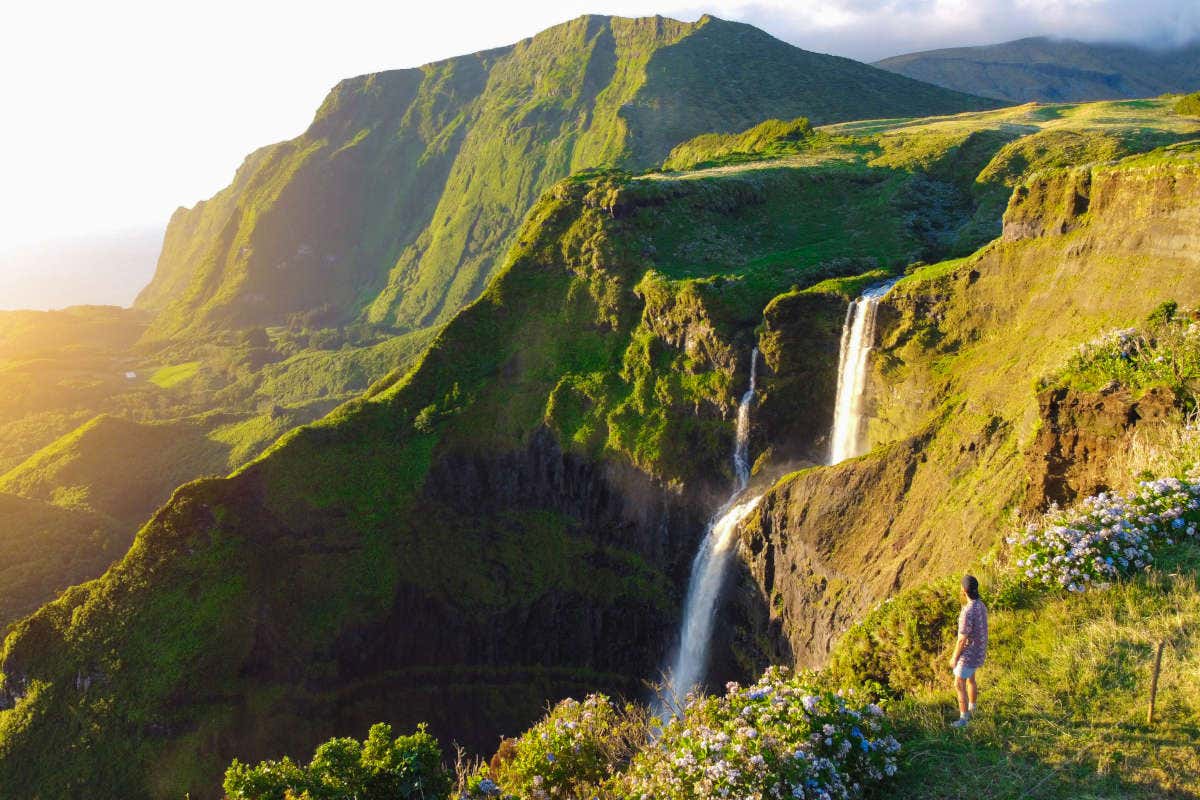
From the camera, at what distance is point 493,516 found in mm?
47656

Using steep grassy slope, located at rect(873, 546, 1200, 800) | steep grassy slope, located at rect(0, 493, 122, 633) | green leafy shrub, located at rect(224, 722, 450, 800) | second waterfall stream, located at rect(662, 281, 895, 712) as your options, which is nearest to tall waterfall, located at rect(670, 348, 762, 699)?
second waterfall stream, located at rect(662, 281, 895, 712)

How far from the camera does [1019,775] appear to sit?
9.32 meters

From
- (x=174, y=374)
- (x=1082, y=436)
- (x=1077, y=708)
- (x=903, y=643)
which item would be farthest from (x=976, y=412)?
(x=174, y=374)

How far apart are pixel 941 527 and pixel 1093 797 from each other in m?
17.0

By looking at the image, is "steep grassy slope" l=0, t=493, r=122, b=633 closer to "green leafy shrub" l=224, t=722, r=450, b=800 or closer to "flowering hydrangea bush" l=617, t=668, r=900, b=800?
"green leafy shrub" l=224, t=722, r=450, b=800

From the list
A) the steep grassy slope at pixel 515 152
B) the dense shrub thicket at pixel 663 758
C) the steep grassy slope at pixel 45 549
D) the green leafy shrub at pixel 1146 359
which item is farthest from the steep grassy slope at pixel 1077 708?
the steep grassy slope at pixel 515 152

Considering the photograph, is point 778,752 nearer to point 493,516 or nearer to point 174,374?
point 493,516

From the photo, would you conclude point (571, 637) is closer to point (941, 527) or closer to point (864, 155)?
point (941, 527)

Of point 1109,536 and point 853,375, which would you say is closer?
point 1109,536

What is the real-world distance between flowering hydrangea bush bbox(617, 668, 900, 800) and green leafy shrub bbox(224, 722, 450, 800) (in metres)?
4.66

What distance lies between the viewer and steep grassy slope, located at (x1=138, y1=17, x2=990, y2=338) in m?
121

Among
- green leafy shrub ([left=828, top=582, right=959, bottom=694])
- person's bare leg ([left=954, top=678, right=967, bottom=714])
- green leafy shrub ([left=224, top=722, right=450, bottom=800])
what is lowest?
green leafy shrub ([left=224, top=722, right=450, bottom=800])

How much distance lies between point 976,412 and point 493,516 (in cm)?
3066

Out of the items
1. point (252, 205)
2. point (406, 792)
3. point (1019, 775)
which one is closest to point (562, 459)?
point (406, 792)
